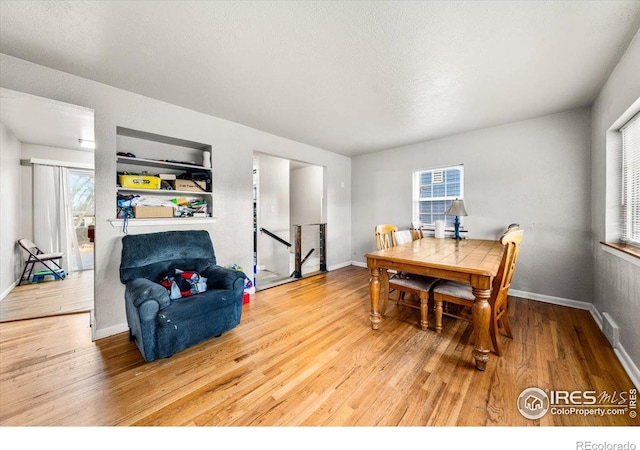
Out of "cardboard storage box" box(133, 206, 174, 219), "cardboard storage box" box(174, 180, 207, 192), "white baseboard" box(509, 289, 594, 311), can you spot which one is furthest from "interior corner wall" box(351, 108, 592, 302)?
"cardboard storage box" box(133, 206, 174, 219)

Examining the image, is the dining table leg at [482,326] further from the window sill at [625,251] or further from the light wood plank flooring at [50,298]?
the light wood plank flooring at [50,298]

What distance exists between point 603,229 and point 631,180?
1.68ft

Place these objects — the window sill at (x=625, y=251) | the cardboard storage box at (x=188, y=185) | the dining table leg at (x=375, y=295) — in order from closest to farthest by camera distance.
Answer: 1. the window sill at (x=625, y=251)
2. the dining table leg at (x=375, y=295)
3. the cardboard storage box at (x=188, y=185)

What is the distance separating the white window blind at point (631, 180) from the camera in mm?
1894

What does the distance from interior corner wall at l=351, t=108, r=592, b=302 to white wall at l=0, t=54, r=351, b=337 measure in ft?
9.55

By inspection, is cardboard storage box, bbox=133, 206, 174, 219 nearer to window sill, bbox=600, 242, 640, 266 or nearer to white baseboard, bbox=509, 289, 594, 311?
window sill, bbox=600, 242, 640, 266

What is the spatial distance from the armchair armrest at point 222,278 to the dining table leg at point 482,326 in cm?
200

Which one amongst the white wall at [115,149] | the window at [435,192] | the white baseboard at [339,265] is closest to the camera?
the white wall at [115,149]

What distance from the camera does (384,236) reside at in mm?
2945

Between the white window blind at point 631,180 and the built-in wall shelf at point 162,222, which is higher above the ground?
the white window blind at point 631,180

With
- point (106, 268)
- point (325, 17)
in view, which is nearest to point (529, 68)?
point (325, 17)

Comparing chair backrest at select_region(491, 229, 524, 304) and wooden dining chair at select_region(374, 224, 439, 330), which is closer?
chair backrest at select_region(491, 229, 524, 304)

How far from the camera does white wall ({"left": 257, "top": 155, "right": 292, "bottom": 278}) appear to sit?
193 inches

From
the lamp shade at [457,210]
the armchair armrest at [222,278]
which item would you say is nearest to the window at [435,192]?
the lamp shade at [457,210]
